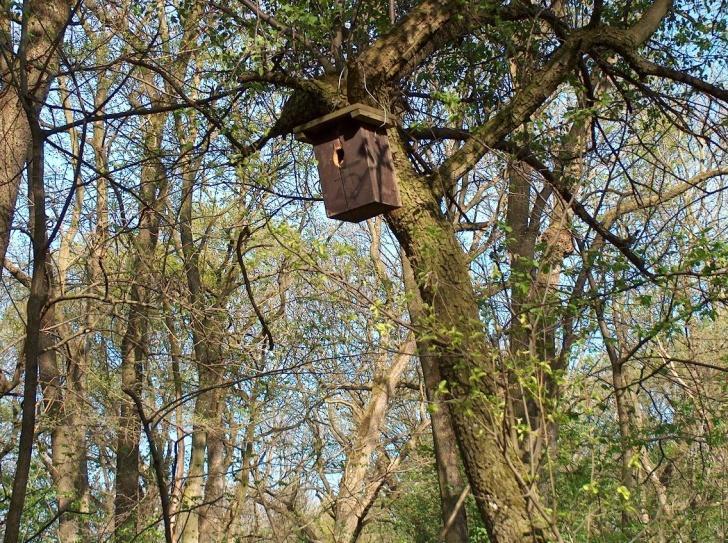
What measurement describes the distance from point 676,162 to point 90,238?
6275mm

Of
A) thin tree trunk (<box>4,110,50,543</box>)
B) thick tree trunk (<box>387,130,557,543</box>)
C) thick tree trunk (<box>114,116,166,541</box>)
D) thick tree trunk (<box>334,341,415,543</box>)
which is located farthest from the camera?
thick tree trunk (<box>334,341,415,543</box>)

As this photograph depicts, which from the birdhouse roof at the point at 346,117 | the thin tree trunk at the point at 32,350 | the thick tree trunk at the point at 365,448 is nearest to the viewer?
the thin tree trunk at the point at 32,350

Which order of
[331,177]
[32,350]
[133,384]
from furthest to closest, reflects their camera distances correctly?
[133,384], [331,177], [32,350]

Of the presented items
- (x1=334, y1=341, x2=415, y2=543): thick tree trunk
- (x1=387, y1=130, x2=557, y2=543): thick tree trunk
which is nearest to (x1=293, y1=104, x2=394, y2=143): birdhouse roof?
(x1=387, y1=130, x2=557, y2=543): thick tree trunk

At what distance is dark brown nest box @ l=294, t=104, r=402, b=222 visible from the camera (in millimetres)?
3197

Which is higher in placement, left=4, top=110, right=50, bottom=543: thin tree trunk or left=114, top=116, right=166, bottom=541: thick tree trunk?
left=114, top=116, right=166, bottom=541: thick tree trunk

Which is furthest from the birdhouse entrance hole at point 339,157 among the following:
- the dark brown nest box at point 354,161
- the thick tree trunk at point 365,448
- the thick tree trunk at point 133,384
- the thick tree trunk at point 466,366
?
the thick tree trunk at point 365,448

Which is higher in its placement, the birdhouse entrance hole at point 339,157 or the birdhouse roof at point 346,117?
the birdhouse roof at point 346,117

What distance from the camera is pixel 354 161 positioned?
328 centimetres

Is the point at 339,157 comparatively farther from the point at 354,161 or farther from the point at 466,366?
the point at 466,366

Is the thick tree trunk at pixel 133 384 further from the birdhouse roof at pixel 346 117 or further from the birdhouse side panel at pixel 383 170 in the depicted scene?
the birdhouse side panel at pixel 383 170

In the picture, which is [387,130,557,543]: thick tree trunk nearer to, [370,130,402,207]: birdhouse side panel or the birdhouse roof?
[370,130,402,207]: birdhouse side panel

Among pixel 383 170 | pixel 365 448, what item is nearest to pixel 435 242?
pixel 383 170

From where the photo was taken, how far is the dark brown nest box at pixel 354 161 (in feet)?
10.5
